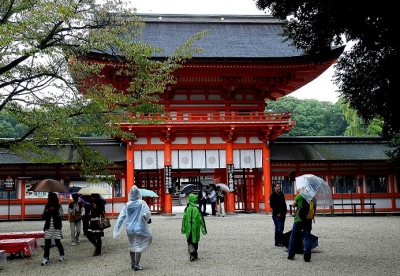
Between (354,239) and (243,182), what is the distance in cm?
1254

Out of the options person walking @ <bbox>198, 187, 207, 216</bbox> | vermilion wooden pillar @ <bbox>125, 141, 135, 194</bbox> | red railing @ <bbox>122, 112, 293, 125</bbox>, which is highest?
red railing @ <bbox>122, 112, 293, 125</bbox>

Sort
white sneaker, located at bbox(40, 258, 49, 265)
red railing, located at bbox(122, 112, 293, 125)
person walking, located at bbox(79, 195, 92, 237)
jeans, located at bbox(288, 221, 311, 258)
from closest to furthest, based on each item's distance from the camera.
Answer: jeans, located at bbox(288, 221, 311, 258), white sneaker, located at bbox(40, 258, 49, 265), person walking, located at bbox(79, 195, 92, 237), red railing, located at bbox(122, 112, 293, 125)

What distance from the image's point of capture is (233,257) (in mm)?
10086

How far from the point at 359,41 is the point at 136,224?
5.64 meters

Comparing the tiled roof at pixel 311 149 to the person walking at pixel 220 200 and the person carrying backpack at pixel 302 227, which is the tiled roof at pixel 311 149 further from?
the person carrying backpack at pixel 302 227

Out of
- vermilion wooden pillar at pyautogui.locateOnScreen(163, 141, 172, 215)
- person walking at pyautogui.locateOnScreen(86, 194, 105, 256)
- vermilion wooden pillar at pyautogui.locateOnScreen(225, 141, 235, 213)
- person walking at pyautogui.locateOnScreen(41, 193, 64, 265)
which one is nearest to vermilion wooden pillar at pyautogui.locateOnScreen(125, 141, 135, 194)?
vermilion wooden pillar at pyautogui.locateOnScreen(163, 141, 172, 215)

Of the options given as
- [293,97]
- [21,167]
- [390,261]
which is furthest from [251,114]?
[293,97]

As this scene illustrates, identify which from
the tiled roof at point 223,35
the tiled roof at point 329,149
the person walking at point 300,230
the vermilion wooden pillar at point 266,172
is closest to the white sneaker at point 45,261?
the person walking at point 300,230

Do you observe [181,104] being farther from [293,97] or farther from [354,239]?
[293,97]

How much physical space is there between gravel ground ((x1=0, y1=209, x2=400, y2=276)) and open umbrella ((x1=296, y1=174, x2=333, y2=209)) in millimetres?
1252

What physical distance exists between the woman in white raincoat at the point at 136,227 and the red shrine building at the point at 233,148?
12796 millimetres

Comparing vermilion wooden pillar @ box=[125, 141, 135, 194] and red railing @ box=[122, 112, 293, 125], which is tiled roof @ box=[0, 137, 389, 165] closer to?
vermilion wooden pillar @ box=[125, 141, 135, 194]

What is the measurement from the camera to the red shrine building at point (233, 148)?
876 inches

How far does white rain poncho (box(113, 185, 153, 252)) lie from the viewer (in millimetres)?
8891
